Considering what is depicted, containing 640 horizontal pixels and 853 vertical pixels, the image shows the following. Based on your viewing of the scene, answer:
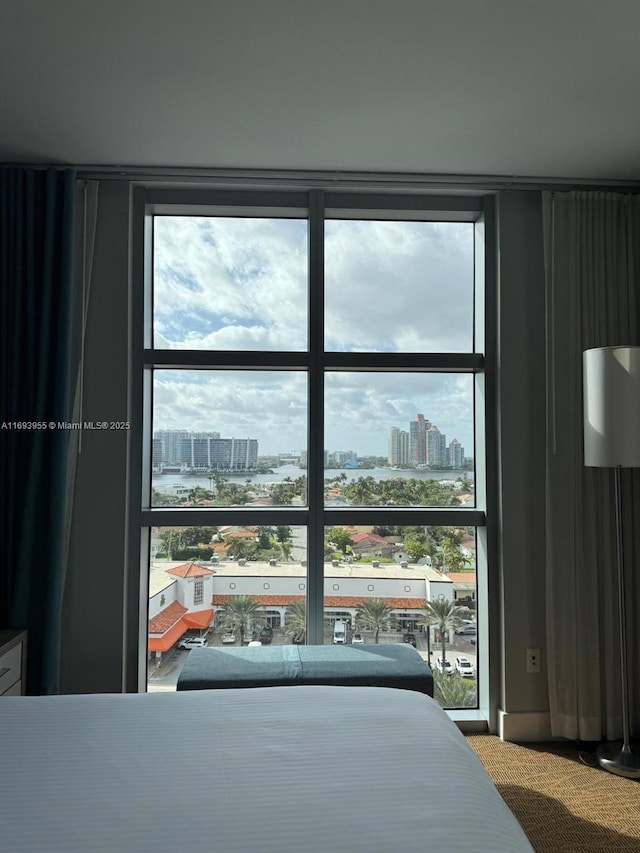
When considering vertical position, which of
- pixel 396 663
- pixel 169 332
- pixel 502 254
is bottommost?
pixel 396 663

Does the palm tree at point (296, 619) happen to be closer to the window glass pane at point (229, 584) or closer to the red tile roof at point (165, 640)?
the window glass pane at point (229, 584)

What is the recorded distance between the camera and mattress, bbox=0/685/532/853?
1146mm

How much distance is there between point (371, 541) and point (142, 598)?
119 cm

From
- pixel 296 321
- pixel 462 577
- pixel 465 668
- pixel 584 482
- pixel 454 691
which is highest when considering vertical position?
pixel 296 321

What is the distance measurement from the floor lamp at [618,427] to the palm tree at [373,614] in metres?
1.11

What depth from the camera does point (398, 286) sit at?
3283mm

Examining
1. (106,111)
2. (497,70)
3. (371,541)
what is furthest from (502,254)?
(106,111)

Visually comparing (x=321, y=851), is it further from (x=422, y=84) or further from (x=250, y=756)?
(x=422, y=84)

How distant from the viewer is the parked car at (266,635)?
3166 millimetres

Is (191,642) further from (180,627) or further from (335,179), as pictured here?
(335,179)

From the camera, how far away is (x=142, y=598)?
3.07m

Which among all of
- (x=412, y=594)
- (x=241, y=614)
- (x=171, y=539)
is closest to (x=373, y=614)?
(x=412, y=594)

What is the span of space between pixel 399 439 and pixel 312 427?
0.47 metres

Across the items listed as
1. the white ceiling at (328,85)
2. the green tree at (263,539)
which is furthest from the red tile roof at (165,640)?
the white ceiling at (328,85)
